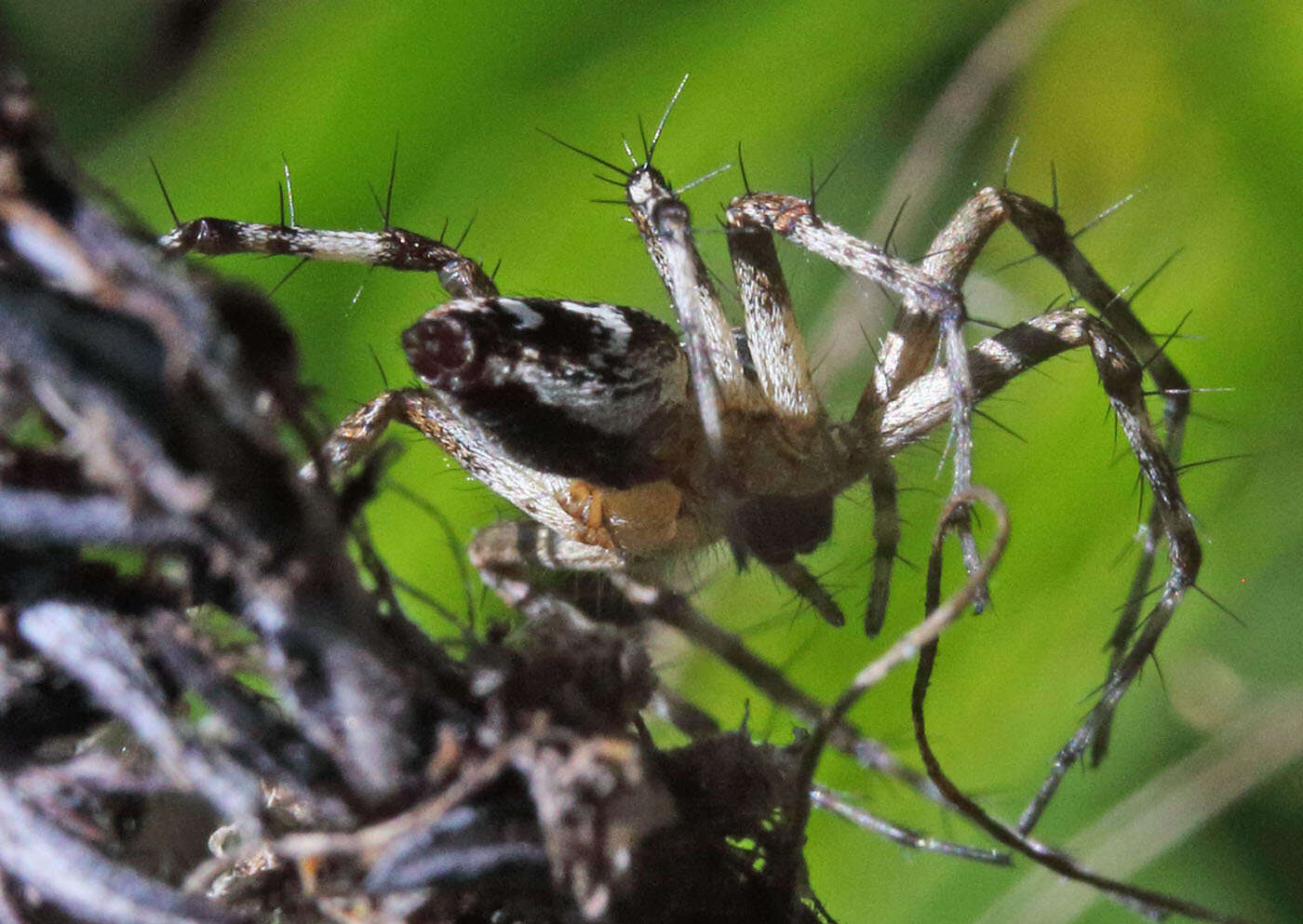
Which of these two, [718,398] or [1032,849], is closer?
[1032,849]

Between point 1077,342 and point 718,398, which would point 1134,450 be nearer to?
point 1077,342

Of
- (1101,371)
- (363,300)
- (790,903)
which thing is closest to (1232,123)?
(1101,371)

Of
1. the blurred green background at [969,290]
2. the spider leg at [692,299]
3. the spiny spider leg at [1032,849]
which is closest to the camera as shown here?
the spiny spider leg at [1032,849]

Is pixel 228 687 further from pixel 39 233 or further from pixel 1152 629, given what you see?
pixel 1152 629

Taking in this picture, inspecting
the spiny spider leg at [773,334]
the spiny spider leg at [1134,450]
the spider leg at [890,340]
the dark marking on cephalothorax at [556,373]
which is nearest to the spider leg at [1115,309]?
the spiny spider leg at [1134,450]

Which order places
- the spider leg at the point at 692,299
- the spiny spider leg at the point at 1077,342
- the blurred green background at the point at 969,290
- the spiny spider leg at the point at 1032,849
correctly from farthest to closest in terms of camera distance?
the blurred green background at the point at 969,290 < the spiny spider leg at the point at 1077,342 < the spider leg at the point at 692,299 < the spiny spider leg at the point at 1032,849

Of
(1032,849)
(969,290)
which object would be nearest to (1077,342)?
(969,290)

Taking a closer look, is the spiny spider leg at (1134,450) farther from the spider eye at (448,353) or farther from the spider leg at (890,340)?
the spider eye at (448,353)
